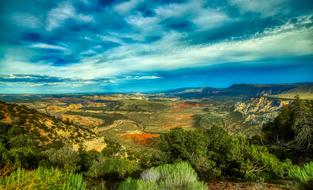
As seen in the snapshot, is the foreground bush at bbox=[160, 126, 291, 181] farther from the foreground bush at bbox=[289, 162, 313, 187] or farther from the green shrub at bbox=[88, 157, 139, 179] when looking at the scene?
the foreground bush at bbox=[289, 162, 313, 187]

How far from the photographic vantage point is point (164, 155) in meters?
17.8

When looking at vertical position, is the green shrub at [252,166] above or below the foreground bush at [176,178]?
below

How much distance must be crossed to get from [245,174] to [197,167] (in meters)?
2.39

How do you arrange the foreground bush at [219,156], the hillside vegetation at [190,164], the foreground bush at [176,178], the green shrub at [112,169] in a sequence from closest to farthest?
the hillside vegetation at [190,164], the foreground bush at [176,178], the foreground bush at [219,156], the green shrub at [112,169]

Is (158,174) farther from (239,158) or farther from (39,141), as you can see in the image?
(39,141)

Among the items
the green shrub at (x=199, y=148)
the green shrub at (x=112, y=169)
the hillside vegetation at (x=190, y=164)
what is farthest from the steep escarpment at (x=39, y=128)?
the green shrub at (x=199, y=148)

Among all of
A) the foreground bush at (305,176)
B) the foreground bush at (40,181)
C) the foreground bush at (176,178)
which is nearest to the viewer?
the foreground bush at (40,181)

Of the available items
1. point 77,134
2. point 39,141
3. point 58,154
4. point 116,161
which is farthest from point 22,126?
point 116,161

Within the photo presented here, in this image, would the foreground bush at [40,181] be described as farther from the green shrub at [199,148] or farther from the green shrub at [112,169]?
the green shrub at [112,169]

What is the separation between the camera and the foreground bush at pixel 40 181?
2667 millimetres

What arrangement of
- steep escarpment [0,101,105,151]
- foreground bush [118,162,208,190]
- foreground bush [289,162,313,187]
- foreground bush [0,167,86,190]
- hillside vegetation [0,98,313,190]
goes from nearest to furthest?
foreground bush [0,167,86,190] < hillside vegetation [0,98,313,190] < foreground bush [289,162,313,187] < foreground bush [118,162,208,190] < steep escarpment [0,101,105,151]

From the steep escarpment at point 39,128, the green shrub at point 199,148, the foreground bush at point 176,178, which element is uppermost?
the foreground bush at point 176,178

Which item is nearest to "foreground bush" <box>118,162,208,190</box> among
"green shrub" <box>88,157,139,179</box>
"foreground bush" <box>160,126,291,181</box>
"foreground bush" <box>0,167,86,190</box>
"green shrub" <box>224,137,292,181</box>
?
"foreground bush" <box>0,167,86,190</box>

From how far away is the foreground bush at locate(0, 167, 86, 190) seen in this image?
2.67 meters
